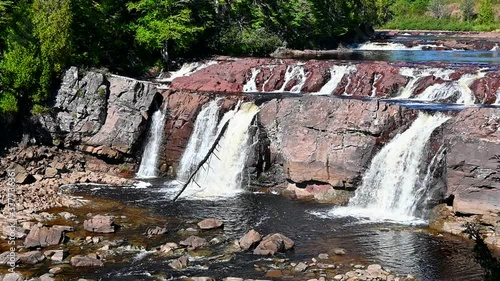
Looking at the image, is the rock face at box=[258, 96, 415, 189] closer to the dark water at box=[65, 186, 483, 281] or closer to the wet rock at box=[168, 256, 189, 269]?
the dark water at box=[65, 186, 483, 281]

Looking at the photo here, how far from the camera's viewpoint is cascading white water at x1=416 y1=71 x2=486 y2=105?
99.3 ft

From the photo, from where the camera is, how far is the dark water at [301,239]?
18516 millimetres

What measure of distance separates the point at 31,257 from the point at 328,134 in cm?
1305

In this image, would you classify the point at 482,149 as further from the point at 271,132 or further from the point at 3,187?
the point at 3,187

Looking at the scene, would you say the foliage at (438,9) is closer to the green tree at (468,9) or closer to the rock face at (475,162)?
the green tree at (468,9)

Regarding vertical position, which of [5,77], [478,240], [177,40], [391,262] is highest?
[177,40]

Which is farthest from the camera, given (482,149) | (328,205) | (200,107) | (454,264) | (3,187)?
(200,107)

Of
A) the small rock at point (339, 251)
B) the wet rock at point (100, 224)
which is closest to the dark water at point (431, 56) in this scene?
the small rock at point (339, 251)

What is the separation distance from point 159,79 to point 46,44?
10042 millimetres

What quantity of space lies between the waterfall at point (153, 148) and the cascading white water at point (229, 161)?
3172mm

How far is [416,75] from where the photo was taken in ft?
108

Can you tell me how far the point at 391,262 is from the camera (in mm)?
19188

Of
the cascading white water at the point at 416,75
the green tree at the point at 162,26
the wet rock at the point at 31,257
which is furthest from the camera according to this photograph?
the green tree at the point at 162,26

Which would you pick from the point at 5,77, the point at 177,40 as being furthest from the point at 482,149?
the point at 177,40
